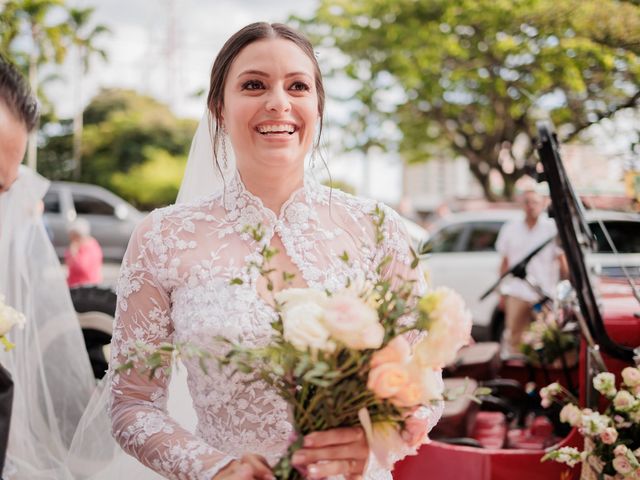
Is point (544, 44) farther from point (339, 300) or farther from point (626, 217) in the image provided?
point (339, 300)

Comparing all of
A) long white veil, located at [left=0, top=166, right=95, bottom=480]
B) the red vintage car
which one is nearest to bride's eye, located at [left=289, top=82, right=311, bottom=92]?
the red vintage car

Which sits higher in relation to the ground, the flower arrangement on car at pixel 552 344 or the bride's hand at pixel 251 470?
the bride's hand at pixel 251 470

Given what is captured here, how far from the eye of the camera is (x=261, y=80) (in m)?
1.85

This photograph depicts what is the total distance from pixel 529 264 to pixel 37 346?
184 inches

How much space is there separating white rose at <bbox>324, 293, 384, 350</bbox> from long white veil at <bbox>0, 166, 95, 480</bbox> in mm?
2311

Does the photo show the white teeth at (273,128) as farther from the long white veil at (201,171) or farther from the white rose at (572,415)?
the white rose at (572,415)

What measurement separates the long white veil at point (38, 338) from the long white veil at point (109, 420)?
2.36 ft

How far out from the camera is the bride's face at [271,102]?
1.82 meters

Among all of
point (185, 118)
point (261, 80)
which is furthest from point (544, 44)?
point (185, 118)

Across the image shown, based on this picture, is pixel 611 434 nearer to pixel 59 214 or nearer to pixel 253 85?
pixel 253 85

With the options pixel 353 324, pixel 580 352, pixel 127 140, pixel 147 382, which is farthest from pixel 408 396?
pixel 127 140

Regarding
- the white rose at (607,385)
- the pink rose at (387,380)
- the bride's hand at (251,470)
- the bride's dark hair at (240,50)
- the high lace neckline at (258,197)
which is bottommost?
the white rose at (607,385)

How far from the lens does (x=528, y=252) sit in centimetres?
666

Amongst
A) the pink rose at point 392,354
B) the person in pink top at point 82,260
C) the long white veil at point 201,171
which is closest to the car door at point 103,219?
the person in pink top at point 82,260
